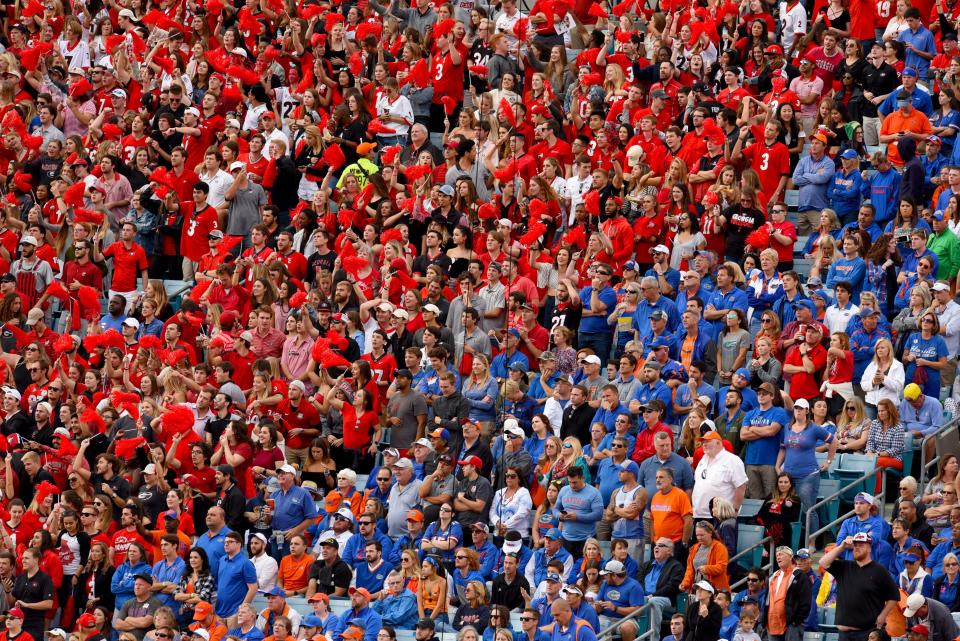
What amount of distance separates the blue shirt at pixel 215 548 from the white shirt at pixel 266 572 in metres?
0.26

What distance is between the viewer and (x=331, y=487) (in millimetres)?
17375

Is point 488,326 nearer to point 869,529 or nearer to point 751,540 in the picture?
point 751,540

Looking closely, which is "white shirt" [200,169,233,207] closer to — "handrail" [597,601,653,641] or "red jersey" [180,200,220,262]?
"red jersey" [180,200,220,262]

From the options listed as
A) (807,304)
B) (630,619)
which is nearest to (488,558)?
(630,619)

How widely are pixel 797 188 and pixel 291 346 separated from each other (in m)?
5.00

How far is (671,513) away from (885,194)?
4201 millimetres

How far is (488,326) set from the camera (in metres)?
18.2

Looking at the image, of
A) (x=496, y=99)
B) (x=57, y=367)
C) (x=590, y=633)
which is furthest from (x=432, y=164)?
(x=590, y=633)

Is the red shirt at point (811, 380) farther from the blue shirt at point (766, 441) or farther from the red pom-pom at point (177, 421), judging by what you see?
the red pom-pom at point (177, 421)

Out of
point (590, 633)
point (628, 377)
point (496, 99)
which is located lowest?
point (590, 633)

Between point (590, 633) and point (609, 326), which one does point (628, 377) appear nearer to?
point (609, 326)

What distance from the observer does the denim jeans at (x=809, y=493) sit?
51.4 ft

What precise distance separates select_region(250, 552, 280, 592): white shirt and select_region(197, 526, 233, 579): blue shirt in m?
0.26

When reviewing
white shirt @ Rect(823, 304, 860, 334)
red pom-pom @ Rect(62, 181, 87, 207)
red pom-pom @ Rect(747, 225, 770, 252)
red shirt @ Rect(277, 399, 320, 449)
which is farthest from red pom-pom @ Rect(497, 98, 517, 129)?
white shirt @ Rect(823, 304, 860, 334)
